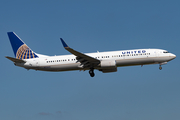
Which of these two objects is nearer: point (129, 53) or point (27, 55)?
point (129, 53)

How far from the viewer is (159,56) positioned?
4303 cm

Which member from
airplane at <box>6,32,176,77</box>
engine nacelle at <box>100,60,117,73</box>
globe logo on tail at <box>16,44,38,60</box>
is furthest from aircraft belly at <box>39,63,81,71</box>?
engine nacelle at <box>100,60,117,73</box>

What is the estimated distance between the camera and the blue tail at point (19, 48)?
4741cm

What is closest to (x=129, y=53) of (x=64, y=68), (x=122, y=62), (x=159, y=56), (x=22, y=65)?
(x=122, y=62)

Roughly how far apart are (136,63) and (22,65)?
64.5ft

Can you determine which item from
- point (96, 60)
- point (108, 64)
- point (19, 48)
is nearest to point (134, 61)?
point (108, 64)

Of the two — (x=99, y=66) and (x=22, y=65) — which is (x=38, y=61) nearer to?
(x=22, y=65)

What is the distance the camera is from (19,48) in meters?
48.7

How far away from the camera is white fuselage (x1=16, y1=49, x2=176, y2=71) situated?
42.7 m

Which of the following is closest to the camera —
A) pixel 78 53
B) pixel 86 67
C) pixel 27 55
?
pixel 78 53

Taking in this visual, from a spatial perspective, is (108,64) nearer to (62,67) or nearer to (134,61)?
(134,61)

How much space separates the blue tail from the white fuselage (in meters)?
2.32

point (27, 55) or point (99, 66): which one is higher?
point (27, 55)

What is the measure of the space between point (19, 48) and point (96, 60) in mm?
15765
